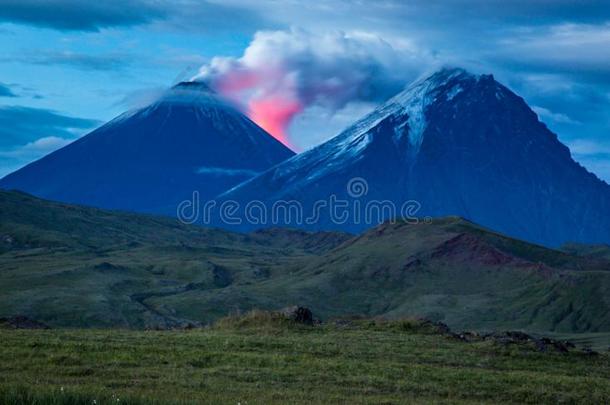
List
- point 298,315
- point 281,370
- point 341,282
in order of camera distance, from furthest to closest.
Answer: point 341,282 → point 298,315 → point 281,370

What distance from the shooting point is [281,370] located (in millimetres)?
21453

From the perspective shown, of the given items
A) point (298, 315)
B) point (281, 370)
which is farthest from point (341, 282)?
point (281, 370)

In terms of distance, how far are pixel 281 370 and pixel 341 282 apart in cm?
6632

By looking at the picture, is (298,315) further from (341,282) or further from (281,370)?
(341,282)

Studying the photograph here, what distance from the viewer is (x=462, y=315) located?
69375 mm

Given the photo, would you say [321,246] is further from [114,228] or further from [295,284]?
[295,284]

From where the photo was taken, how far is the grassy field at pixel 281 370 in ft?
58.6

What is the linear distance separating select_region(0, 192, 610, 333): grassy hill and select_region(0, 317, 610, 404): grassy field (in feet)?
89.2

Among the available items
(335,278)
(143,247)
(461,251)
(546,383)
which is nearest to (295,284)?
(335,278)

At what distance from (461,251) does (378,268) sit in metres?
8.08

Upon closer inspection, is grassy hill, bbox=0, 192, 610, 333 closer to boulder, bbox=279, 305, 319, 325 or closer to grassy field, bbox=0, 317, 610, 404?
boulder, bbox=279, 305, 319, 325

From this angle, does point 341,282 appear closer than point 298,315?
No

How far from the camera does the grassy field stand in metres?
17.9

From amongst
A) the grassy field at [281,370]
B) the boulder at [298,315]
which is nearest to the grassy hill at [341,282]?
the boulder at [298,315]
